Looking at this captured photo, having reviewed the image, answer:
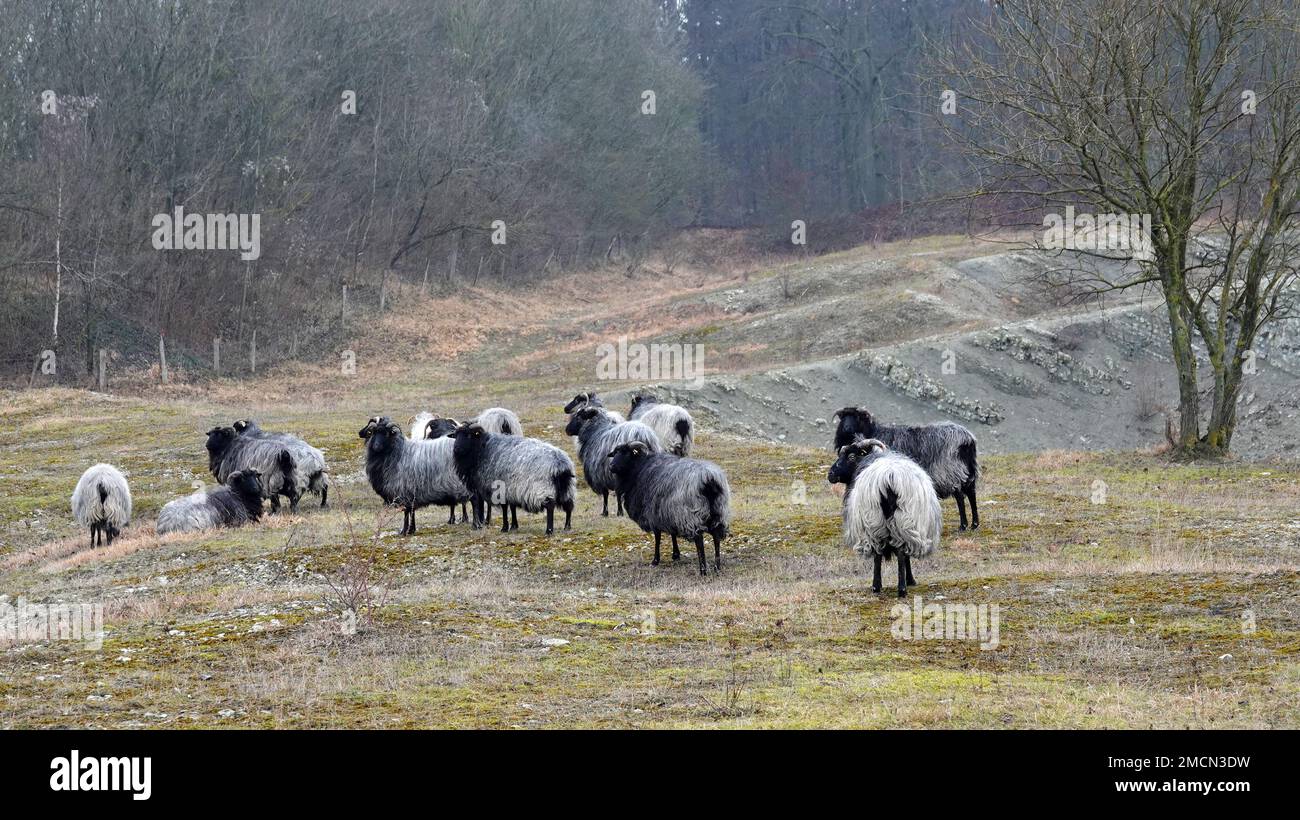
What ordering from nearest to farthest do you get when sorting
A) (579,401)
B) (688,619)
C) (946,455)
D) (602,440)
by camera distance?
(688,619)
(946,455)
(602,440)
(579,401)

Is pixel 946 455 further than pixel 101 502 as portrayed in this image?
No

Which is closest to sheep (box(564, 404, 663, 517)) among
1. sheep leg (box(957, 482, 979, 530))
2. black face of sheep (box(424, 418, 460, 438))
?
black face of sheep (box(424, 418, 460, 438))

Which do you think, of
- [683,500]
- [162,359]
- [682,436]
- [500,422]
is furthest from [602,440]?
[162,359]

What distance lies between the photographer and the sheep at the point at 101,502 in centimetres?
2392

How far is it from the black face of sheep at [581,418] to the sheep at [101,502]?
28.3 feet

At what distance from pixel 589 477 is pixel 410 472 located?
347 cm

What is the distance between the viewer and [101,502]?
2402cm

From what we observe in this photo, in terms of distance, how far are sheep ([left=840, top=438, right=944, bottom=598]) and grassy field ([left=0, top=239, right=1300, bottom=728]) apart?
0.60 meters

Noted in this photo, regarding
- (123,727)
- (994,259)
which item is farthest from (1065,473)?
(994,259)

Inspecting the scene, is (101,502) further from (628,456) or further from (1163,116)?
(1163,116)

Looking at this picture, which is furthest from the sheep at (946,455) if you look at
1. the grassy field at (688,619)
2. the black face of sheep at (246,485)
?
the black face of sheep at (246,485)

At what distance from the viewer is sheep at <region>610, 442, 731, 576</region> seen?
1761 cm

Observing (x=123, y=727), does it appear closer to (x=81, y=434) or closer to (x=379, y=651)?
(x=379, y=651)

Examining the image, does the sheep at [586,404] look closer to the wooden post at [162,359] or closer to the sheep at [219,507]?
the sheep at [219,507]
